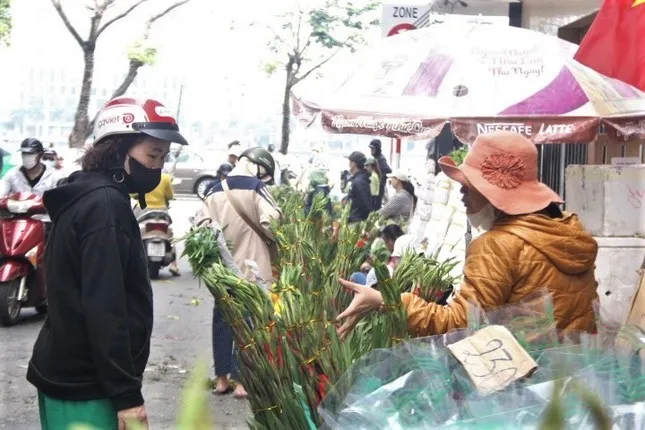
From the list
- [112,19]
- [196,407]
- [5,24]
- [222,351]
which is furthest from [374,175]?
[196,407]

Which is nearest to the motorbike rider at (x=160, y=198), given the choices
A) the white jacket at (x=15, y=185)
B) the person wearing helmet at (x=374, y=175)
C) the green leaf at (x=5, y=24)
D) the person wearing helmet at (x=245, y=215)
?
the white jacket at (x=15, y=185)

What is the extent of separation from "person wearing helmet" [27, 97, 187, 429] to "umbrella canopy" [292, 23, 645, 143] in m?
3.01

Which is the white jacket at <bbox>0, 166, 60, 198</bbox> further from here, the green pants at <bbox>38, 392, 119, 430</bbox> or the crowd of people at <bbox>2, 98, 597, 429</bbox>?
the green pants at <bbox>38, 392, 119, 430</bbox>

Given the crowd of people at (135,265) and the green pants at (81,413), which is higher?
the crowd of people at (135,265)

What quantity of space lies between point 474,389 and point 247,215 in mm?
4970

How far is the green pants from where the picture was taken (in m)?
3.15

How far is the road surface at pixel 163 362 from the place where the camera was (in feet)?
21.9

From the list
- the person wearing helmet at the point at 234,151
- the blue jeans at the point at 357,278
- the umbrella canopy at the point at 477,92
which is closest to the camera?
the blue jeans at the point at 357,278

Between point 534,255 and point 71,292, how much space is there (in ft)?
4.72

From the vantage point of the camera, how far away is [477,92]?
610 centimetres

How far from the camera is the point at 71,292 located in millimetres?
3160

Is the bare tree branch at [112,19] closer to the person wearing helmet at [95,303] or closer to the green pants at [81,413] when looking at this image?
the person wearing helmet at [95,303]

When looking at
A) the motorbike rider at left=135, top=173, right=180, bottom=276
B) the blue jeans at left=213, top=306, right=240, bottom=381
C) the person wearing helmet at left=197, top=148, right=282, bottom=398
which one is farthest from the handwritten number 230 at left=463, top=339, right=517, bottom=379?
the motorbike rider at left=135, top=173, right=180, bottom=276

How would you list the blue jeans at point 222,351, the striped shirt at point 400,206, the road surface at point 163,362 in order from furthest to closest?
the striped shirt at point 400,206, the blue jeans at point 222,351, the road surface at point 163,362
